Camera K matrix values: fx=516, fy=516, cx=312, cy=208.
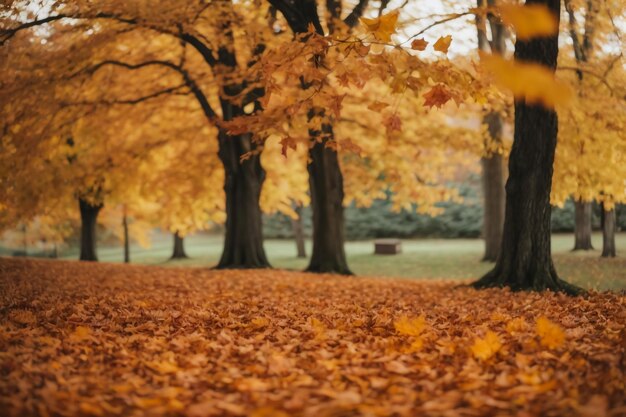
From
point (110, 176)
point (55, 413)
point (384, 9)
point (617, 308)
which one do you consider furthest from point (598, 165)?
point (110, 176)

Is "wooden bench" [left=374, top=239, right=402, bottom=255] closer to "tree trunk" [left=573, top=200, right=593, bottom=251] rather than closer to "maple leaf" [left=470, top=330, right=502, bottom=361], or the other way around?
"tree trunk" [left=573, top=200, right=593, bottom=251]

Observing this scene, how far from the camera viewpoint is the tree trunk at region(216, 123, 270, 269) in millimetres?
13219

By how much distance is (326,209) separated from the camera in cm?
1274

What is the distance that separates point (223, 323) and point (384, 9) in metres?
8.98

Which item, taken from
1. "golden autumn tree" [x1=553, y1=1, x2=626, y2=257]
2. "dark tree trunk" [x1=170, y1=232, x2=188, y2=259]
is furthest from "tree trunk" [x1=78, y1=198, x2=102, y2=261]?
"golden autumn tree" [x1=553, y1=1, x2=626, y2=257]

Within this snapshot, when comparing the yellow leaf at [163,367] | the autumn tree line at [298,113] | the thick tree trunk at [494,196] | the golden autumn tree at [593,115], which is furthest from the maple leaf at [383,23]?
the thick tree trunk at [494,196]

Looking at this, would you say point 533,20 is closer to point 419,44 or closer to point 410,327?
point 419,44

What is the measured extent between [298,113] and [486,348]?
25.1 ft

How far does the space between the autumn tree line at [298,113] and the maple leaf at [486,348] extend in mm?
2174

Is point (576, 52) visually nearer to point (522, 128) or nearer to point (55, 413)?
point (522, 128)

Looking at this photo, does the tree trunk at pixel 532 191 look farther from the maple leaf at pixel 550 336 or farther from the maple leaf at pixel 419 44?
the maple leaf at pixel 550 336

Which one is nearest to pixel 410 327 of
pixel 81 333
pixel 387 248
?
pixel 81 333

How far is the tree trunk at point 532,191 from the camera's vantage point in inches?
290

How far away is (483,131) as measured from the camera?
1348 cm
